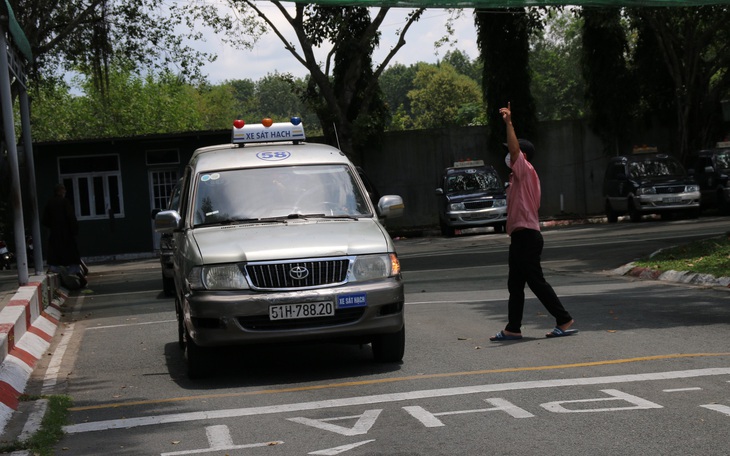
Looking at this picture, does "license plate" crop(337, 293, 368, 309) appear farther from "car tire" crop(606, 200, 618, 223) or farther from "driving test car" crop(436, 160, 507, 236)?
"car tire" crop(606, 200, 618, 223)

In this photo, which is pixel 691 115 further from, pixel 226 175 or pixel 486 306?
pixel 226 175

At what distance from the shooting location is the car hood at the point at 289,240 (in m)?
8.87

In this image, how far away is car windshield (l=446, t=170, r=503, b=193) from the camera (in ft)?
112

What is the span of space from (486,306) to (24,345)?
561 cm

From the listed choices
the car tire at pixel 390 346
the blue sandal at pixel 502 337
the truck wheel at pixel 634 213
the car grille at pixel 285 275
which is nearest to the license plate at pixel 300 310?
the car grille at pixel 285 275

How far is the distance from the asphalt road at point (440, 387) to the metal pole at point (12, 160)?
1212mm

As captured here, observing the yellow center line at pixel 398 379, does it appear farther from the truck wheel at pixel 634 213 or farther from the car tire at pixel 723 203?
the car tire at pixel 723 203

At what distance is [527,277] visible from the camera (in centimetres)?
1062

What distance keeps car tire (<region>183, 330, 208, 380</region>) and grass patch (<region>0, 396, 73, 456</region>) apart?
1045 mm

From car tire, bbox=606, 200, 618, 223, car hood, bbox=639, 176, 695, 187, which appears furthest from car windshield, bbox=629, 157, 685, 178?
car tire, bbox=606, 200, 618, 223

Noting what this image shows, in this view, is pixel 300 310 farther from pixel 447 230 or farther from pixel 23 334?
pixel 447 230

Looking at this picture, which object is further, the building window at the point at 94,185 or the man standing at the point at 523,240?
the building window at the point at 94,185

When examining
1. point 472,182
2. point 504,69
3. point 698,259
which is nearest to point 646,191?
point 472,182

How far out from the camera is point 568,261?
21.0m
